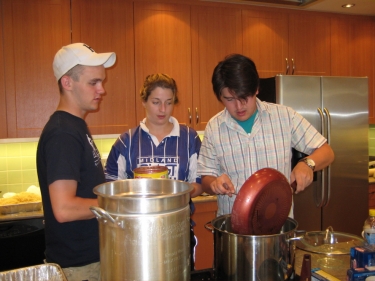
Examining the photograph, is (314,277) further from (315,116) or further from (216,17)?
(216,17)

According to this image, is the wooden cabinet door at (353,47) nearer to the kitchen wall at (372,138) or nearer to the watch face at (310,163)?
the kitchen wall at (372,138)

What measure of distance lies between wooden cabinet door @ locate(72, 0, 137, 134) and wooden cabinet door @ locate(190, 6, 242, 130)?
0.49 m

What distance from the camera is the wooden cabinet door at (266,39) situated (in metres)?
2.93

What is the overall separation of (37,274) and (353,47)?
3284 mm

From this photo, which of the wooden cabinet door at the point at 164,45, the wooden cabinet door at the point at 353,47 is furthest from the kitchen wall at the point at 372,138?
the wooden cabinet door at the point at 164,45

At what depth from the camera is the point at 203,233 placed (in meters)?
2.61

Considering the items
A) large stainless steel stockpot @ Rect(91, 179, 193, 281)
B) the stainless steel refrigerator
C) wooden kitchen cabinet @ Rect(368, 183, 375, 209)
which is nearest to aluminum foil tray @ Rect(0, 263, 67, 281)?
large stainless steel stockpot @ Rect(91, 179, 193, 281)

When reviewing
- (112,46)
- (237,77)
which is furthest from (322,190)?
(112,46)

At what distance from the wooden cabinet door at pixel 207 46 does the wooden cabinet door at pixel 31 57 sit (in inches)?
38.0

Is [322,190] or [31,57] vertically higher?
[31,57]

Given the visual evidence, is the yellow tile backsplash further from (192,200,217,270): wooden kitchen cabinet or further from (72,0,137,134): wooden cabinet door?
(192,200,217,270): wooden kitchen cabinet

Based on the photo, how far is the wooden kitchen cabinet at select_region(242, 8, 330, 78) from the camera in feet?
9.65

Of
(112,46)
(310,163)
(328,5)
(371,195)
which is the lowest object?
(371,195)

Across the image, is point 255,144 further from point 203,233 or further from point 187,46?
point 187,46
